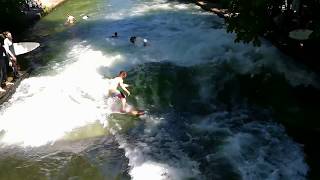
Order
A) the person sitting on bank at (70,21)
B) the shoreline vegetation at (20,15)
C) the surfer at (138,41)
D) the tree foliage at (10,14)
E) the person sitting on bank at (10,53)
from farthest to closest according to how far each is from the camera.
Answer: the person sitting on bank at (70,21) < the surfer at (138,41) < the tree foliage at (10,14) < the shoreline vegetation at (20,15) < the person sitting on bank at (10,53)

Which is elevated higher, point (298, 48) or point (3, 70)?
point (298, 48)

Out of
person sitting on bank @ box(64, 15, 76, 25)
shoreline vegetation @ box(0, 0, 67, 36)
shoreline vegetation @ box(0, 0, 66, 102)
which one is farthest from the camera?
person sitting on bank @ box(64, 15, 76, 25)

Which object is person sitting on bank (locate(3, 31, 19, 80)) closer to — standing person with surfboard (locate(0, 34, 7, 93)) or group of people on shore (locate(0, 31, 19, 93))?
group of people on shore (locate(0, 31, 19, 93))

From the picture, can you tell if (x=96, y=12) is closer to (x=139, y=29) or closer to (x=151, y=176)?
(x=139, y=29)

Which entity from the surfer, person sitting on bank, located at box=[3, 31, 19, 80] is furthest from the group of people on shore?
the surfer

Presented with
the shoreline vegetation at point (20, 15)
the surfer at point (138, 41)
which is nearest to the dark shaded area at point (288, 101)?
the surfer at point (138, 41)

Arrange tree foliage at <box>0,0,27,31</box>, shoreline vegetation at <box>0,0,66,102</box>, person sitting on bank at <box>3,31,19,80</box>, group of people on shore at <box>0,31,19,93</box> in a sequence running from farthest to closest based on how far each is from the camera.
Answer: tree foliage at <box>0,0,27,31</box>
shoreline vegetation at <box>0,0,66,102</box>
person sitting on bank at <box>3,31,19,80</box>
group of people on shore at <box>0,31,19,93</box>

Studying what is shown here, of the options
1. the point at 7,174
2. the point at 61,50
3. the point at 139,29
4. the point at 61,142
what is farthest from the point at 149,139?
the point at 139,29

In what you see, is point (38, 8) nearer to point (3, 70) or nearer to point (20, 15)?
point (20, 15)

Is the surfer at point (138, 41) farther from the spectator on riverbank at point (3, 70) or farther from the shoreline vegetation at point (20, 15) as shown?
the spectator on riverbank at point (3, 70)

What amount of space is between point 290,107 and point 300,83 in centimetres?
243

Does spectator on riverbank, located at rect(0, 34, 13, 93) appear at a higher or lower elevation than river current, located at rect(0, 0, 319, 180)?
higher

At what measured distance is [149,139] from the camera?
16.5 meters

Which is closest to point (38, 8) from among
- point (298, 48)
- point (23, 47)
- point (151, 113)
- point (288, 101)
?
point (23, 47)
